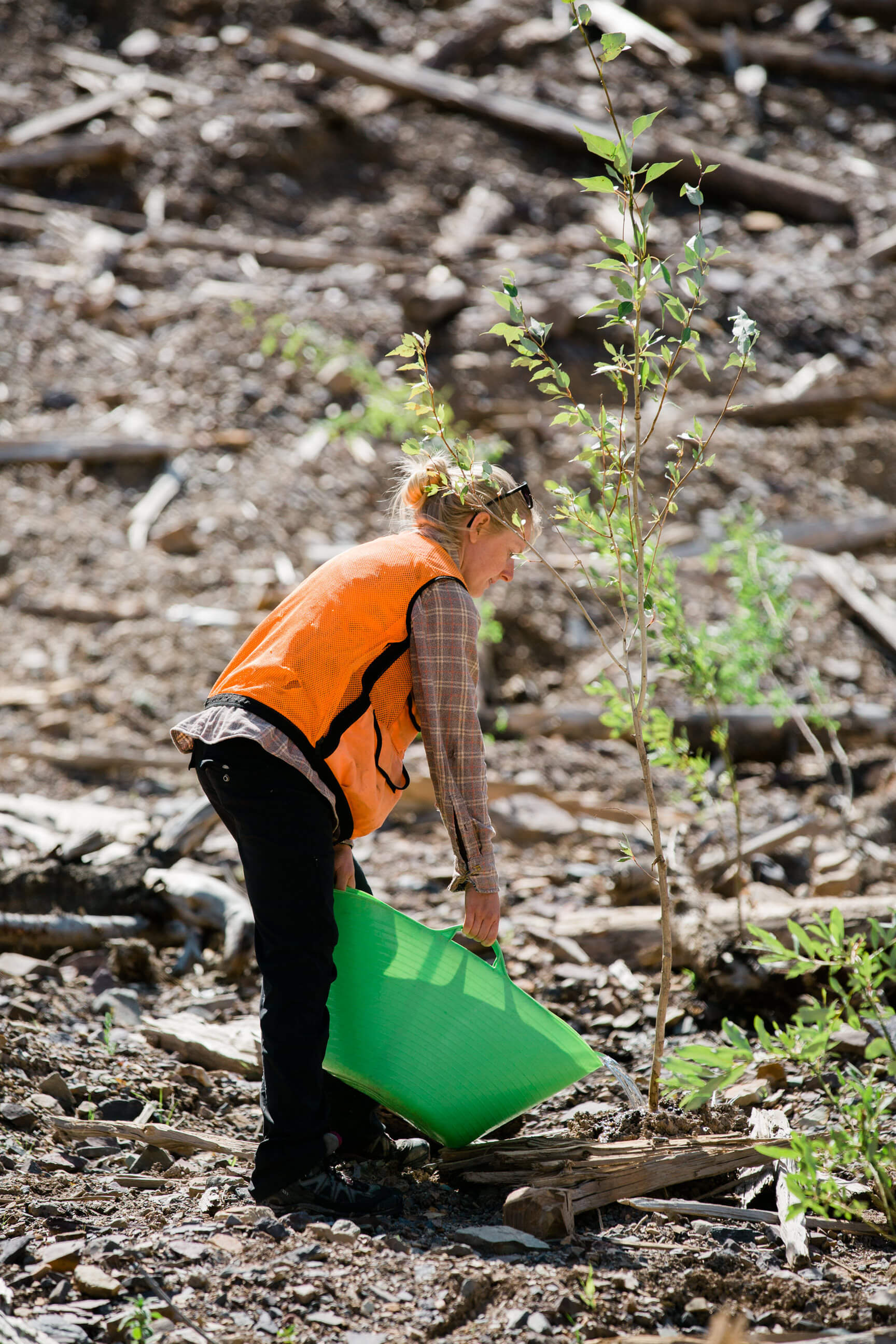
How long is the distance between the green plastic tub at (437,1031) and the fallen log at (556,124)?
9.72 m

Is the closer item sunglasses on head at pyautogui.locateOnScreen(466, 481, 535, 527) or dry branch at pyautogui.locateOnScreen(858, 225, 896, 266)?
sunglasses on head at pyautogui.locateOnScreen(466, 481, 535, 527)

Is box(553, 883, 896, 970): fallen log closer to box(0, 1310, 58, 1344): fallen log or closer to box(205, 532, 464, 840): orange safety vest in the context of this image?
box(205, 532, 464, 840): orange safety vest

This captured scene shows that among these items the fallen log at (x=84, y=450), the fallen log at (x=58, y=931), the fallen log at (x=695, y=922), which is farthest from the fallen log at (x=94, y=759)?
the fallen log at (x=84, y=450)

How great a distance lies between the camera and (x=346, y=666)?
233cm

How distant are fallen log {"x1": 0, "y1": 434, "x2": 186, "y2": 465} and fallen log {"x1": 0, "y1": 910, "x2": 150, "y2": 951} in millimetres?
4776

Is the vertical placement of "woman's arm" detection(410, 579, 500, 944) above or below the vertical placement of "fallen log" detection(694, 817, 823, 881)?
above

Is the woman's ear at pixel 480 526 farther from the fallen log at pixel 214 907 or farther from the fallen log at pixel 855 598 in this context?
the fallen log at pixel 855 598

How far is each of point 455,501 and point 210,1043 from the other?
1.88 m

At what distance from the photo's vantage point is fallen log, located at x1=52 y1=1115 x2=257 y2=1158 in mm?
2648

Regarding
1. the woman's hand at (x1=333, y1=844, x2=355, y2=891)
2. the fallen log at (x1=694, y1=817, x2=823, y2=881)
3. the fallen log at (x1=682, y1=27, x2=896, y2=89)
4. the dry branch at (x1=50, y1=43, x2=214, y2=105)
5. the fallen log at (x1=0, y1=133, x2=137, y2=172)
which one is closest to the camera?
the woman's hand at (x1=333, y1=844, x2=355, y2=891)

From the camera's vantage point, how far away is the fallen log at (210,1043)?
10.5 feet

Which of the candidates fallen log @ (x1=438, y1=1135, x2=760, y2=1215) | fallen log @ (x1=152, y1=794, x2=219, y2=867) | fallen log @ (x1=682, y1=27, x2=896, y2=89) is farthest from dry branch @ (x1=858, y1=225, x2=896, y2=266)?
fallen log @ (x1=438, y1=1135, x2=760, y2=1215)

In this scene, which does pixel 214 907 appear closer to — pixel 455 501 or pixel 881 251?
pixel 455 501

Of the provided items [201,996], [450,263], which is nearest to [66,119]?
[450,263]
